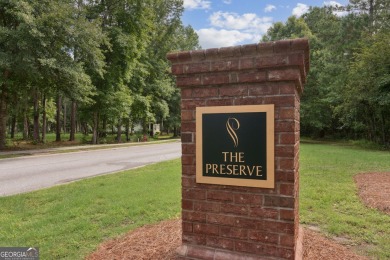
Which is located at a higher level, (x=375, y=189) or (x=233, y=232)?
(x=233, y=232)

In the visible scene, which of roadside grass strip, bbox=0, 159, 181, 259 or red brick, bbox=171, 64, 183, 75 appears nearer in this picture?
red brick, bbox=171, 64, 183, 75

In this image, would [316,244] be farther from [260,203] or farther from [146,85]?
[146,85]

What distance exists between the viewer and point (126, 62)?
78.4 feet

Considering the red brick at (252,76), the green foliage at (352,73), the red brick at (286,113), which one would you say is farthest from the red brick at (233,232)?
the green foliage at (352,73)

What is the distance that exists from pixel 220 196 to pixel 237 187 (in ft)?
0.59

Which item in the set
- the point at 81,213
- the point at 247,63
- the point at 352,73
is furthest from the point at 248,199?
the point at 352,73

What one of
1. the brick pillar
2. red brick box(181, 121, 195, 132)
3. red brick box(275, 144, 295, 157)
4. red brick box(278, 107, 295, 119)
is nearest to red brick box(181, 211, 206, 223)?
the brick pillar

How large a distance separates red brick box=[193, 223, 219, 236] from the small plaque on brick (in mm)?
402

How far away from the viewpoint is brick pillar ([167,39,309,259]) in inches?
94.2

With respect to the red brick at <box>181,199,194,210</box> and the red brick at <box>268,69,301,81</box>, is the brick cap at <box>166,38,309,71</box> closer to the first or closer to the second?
the red brick at <box>268,69,301,81</box>

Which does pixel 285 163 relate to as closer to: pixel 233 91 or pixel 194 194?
pixel 233 91

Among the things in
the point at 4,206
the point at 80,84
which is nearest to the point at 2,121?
the point at 80,84

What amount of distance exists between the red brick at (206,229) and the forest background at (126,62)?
15273 millimetres

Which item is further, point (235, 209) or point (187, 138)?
point (187, 138)
